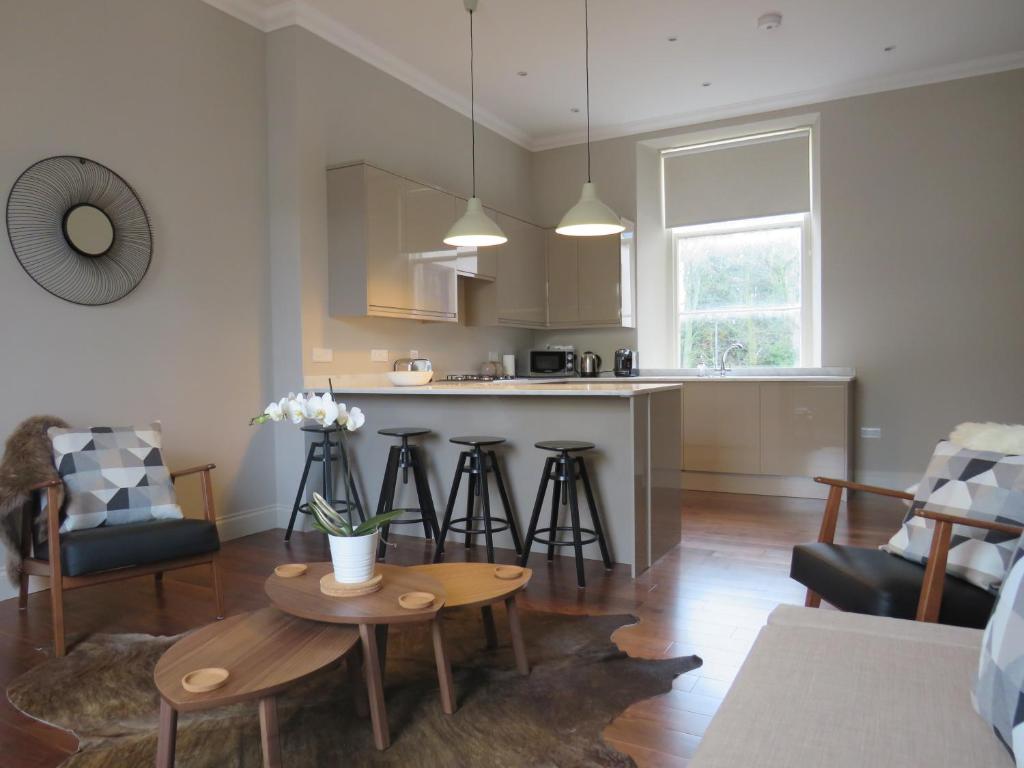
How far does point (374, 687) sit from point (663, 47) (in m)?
4.61

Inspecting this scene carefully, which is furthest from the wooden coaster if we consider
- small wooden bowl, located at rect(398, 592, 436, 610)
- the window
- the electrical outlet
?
the window

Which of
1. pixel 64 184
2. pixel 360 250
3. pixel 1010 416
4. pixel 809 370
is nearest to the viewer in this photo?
pixel 64 184

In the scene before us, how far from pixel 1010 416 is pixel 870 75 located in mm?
2801

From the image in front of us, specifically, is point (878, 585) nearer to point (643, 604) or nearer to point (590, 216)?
point (643, 604)

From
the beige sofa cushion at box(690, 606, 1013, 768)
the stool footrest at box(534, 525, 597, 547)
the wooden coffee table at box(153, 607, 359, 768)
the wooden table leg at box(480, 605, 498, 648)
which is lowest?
the wooden table leg at box(480, 605, 498, 648)

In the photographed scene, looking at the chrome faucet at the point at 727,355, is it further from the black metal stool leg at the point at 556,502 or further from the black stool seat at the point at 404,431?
the black stool seat at the point at 404,431

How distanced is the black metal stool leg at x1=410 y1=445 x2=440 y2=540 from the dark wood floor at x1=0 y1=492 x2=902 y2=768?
16cm

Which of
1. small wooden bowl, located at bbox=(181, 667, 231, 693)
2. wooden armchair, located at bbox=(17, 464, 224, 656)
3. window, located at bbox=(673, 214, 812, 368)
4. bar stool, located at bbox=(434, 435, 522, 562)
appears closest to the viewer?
small wooden bowl, located at bbox=(181, 667, 231, 693)

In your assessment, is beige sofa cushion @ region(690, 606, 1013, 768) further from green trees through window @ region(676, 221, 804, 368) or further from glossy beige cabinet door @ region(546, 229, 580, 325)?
glossy beige cabinet door @ region(546, 229, 580, 325)

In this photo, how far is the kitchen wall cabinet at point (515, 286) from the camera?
237 inches

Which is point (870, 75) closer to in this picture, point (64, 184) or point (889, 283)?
point (889, 283)

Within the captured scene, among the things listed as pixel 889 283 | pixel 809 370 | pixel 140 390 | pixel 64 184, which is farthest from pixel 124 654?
pixel 889 283

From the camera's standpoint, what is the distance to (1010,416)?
5242mm

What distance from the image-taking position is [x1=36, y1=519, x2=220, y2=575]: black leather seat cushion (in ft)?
8.61
